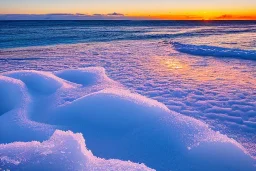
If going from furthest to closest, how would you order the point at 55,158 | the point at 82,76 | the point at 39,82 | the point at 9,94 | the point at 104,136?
the point at 82,76
the point at 39,82
the point at 9,94
the point at 104,136
the point at 55,158

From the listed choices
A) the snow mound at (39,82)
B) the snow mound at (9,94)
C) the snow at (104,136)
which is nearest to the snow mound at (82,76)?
the snow mound at (39,82)

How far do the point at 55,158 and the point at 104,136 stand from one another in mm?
1336

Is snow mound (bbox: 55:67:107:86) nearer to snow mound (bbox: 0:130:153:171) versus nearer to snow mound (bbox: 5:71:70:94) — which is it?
snow mound (bbox: 5:71:70:94)

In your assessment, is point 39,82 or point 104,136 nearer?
point 104,136

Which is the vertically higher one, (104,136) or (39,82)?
(39,82)

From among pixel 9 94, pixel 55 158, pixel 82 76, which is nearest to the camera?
pixel 55 158

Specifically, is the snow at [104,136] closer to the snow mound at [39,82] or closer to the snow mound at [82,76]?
the snow mound at [39,82]

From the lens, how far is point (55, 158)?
2.48 meters

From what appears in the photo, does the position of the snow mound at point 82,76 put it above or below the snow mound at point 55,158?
below

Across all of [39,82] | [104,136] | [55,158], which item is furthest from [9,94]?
[55,158]

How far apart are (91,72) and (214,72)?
426 centimetres

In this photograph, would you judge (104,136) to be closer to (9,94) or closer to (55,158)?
(55,158)

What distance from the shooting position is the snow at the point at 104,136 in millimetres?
2535

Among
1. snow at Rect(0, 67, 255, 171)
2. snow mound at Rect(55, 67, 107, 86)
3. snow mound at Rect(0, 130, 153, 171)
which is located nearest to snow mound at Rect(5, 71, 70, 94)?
snow at Rect(0, 67, 255, 171)
